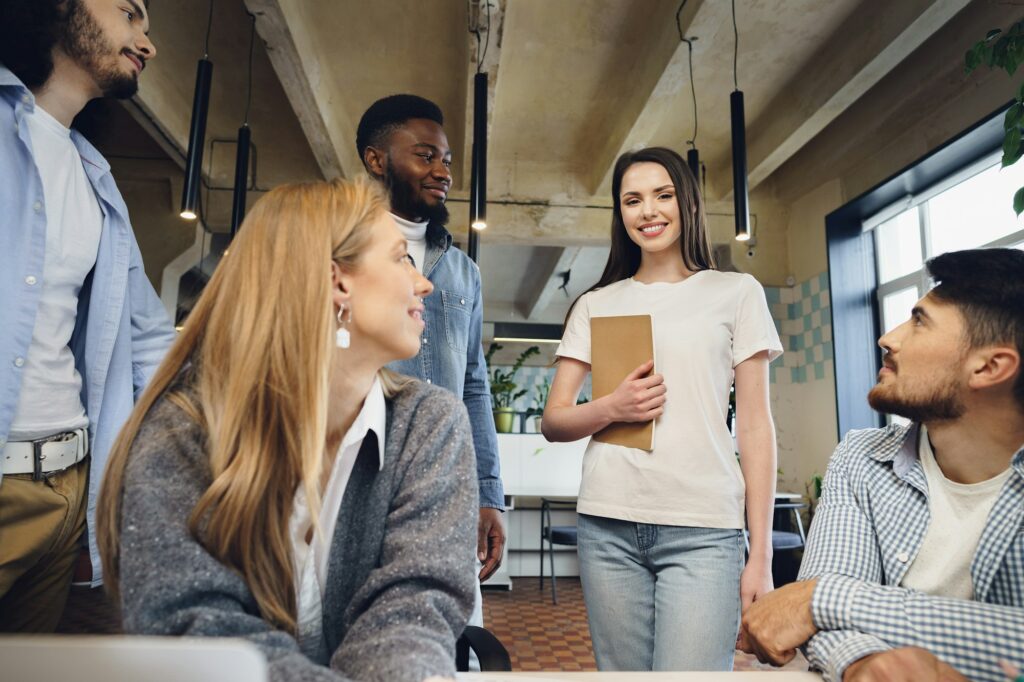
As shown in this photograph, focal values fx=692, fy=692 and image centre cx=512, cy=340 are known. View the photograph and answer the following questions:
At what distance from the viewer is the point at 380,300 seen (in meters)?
1.02

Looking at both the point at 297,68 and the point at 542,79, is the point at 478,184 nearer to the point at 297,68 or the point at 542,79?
the point at 297,68

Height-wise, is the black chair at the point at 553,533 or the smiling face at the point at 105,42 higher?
the smiling face at the point at 105,42

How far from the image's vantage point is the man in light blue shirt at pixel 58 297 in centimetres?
124

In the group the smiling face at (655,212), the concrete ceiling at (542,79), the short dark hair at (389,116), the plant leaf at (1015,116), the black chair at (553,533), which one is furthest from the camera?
the black chair at (553,533)

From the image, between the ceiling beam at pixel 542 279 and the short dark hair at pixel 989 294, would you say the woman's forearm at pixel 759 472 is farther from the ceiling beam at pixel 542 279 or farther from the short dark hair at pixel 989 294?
the ceiling beam at pixel 542 279

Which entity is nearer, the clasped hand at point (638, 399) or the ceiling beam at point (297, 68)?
the clasped hand at point (638, 399)

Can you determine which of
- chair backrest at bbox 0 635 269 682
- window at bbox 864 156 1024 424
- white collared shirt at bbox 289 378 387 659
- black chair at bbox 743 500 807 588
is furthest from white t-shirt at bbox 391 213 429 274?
black chair at bbox 743 500 807 588

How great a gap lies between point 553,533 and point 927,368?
3.95 metres

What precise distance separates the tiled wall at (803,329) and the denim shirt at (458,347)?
4.84 m

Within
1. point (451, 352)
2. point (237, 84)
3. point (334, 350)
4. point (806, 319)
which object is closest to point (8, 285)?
point (334, 350)

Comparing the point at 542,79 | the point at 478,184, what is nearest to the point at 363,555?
the point at 478,184

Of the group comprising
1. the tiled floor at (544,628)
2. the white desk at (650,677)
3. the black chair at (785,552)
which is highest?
the white desk at (650,677)

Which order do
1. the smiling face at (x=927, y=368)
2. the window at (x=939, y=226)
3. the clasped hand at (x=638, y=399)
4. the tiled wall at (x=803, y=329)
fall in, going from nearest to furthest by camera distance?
1. the smiling face at (x=927, y=368)
2. the clasped hand at (x=638, y=399)
3. the window at (x=939, y=226)
4. the tiled wall at (x=803, y=329)

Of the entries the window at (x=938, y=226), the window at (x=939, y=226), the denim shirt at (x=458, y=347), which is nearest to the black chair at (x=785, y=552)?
the window at (x=938, y=226)
